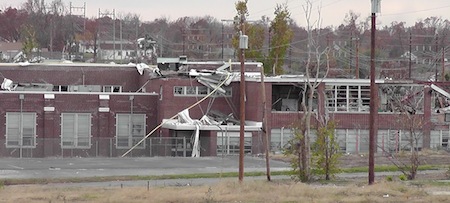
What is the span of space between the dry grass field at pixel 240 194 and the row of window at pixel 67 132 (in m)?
25.3

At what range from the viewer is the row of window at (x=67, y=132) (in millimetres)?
60469

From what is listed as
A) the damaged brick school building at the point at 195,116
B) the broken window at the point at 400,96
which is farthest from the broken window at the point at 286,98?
the broken window at the point at 400,96

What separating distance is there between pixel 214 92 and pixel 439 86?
15493 millimetres

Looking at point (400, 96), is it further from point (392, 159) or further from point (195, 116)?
point (195, 116)

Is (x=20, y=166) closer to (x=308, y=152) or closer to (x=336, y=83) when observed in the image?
(x=308, y=152)

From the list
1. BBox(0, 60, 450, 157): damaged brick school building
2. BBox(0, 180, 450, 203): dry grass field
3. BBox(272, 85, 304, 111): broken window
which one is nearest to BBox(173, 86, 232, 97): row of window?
BBox(0, 60, 450, 157): damaged brick school building

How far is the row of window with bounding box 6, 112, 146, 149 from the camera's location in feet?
198

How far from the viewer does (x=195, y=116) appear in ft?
198

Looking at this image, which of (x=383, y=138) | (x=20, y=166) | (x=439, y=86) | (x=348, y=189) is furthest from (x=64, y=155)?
(x=348, y=189)

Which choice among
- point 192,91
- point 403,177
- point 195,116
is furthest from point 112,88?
point 403,177

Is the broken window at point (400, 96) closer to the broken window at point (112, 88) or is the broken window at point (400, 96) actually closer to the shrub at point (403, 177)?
the shrub at point (403, 177)

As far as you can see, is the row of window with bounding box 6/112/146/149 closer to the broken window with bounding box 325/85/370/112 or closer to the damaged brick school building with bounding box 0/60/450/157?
the damaged brick school building with bounding box 0/60/450/157

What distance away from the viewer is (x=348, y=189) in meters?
33.5

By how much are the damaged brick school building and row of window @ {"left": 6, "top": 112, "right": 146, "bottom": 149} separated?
7 centimetres
